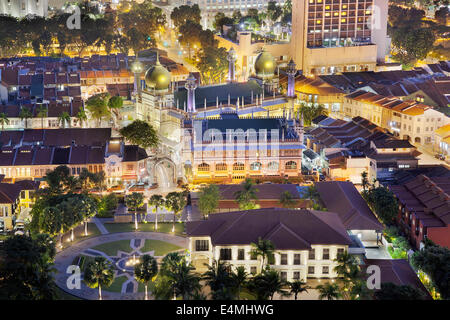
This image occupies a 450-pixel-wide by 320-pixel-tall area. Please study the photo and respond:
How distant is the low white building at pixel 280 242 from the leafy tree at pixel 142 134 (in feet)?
102

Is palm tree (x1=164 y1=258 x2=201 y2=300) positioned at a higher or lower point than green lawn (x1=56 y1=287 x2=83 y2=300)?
higher

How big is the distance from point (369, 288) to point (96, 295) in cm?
2221

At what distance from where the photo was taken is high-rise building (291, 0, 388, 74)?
12912cm

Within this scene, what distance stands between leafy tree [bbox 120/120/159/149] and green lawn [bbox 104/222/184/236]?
20.1 meters

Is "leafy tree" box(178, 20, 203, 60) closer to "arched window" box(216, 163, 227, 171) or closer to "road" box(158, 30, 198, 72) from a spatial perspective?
"road" box(158, 30, 198, 72)

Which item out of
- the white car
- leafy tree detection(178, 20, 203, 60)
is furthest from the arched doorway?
leafy tree detection(178, 20, 203, 60)

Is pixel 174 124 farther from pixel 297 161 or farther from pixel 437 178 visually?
pixel 437 178

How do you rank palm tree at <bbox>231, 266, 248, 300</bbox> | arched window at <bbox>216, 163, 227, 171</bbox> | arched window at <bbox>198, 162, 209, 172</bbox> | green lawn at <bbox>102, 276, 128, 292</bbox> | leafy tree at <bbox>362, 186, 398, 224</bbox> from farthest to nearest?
1. arched window at <bbox>216, 163, 227, 171</bbox>
2. arched window at <bbox>198, 162, 209, 172</bbox>
3. leafy tree at <bbox>362, 186, 398, 224</bbox>
4. green lawn at <bbox>102, 276, 128, 292</bbox>
5. palm tree at <bbox>231, 266, 248, 300</bbox>

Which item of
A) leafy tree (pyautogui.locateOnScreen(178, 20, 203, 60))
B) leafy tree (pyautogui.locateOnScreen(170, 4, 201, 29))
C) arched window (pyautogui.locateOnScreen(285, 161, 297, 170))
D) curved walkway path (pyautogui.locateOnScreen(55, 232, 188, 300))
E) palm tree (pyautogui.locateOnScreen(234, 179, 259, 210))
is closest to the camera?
curved walkway path (pyautogui.locateOnScreen(55, 232, 188, 300))

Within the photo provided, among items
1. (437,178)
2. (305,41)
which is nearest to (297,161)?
(437,178)

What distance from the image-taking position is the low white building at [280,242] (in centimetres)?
5400

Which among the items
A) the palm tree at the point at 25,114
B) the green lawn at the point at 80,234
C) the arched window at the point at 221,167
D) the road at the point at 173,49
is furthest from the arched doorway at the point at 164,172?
the road at the point at 173,49

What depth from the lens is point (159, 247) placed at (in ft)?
203

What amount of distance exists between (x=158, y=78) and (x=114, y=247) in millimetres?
36025
